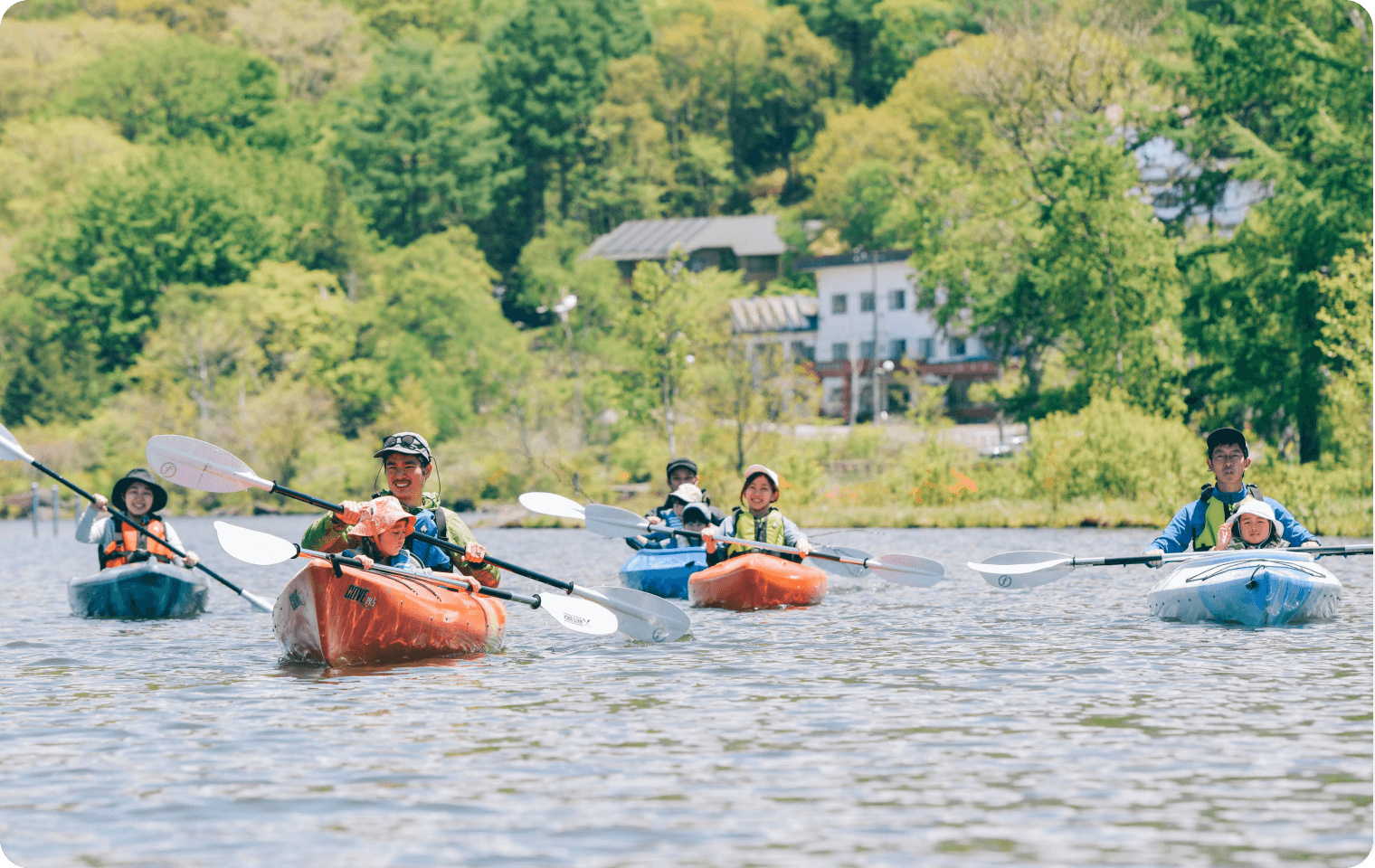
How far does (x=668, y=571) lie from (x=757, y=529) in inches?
60.0

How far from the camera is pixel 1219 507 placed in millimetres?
14117

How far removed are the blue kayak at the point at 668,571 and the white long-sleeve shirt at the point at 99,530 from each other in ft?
15.6

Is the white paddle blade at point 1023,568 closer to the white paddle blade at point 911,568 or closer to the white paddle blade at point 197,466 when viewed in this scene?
the white paddle blade at point 911,568

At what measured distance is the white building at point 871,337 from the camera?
66.1 meters

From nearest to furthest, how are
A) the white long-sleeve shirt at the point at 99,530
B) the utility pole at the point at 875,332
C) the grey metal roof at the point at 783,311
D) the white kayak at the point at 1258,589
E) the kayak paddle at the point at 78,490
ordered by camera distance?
1. the kayak paddle at the point at 78,490
2. the white kayak at the point at 1258,589
3. the white long-sleeve shirt at the point at 99,530
4. the utility pole at the point at 875,332
5. the grey metal roof at the point at 783,311

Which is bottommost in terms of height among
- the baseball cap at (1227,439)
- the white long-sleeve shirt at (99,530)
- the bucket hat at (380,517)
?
the white long-sleeve shirt at (99,530)

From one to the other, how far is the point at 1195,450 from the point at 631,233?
1732 inches

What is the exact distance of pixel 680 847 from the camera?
629 cm

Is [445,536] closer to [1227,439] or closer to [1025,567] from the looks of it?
[1025,567]

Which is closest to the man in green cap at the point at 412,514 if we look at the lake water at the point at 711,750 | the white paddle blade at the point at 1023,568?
the lake water at the point at 711,750

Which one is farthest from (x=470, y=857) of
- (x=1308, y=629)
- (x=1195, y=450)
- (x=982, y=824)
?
(x=1195, y=450)

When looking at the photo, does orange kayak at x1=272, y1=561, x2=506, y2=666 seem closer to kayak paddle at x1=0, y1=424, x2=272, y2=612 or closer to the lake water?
the lake water

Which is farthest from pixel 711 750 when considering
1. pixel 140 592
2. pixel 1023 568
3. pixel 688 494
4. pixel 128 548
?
pixel 688 494

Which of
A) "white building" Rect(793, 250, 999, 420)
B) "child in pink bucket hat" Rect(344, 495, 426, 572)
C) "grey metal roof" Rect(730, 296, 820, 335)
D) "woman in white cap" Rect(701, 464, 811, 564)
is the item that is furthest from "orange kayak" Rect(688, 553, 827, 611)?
"grey metal roof" Rect(730, 296, 820, 335)
